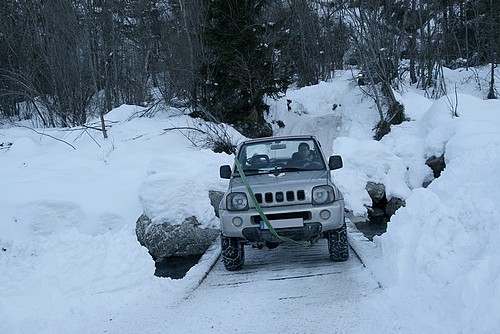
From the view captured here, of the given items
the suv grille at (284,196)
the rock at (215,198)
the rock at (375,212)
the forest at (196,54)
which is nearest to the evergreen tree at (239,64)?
the forest at (196,54)

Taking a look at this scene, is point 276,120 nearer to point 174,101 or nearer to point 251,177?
point 174,101

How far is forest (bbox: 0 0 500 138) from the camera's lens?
2222 centimetres

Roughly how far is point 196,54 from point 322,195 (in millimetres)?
17311

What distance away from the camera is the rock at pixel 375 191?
50.2 feet

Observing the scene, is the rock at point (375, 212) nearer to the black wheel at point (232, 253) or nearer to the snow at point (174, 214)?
the snow at point (174, 214)

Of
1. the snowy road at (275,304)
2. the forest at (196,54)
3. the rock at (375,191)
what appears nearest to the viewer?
the snowy road at (275,304)

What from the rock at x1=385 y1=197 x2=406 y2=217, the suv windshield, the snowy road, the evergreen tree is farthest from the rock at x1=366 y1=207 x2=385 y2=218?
the evergreen tree

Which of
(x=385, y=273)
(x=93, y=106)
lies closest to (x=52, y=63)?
(x=93, y=106)

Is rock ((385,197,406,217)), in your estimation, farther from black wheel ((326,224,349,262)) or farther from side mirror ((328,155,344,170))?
black wheel ((326,224,349,262))

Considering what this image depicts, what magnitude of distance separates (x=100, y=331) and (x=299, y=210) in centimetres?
286

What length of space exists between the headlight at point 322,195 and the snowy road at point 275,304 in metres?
0.93

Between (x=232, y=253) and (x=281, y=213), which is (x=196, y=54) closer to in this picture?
(x=232, y=253)

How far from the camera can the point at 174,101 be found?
24109mm

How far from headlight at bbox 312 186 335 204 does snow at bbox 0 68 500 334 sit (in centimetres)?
87
